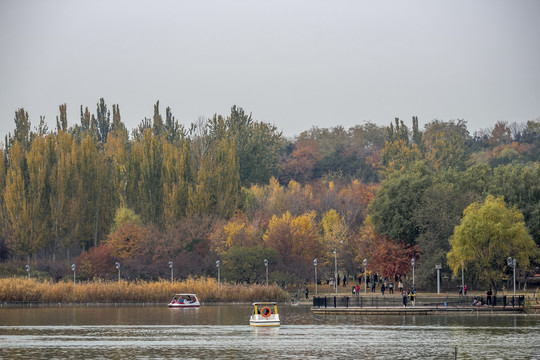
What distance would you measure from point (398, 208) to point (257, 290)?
19226mm

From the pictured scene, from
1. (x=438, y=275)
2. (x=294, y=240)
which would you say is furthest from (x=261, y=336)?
(x=294, y=240)

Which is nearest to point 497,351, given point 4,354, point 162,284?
point 4,354

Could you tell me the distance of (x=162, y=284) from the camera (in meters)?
90.7

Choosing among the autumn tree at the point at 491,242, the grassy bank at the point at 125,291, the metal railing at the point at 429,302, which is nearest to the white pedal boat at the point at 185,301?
the grassy bank at the point at 125,291

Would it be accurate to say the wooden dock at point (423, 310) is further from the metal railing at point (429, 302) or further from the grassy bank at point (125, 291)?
the grassy bank at point (125, 291)

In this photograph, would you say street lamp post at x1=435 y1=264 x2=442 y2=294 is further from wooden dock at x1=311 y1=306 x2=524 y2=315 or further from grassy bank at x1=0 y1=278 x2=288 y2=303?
grassy bank at x1=0 y1=278 x2=288 y2=303

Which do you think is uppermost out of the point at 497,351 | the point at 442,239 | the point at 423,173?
the point at 423,173

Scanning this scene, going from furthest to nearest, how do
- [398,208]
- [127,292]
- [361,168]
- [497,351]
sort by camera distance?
1. [361,168]
2. [398,208]
3. [127,292]
4. [497,351]

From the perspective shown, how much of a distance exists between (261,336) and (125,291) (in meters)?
35.4

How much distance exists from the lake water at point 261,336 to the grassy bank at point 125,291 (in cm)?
1114

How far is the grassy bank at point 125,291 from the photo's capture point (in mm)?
85500

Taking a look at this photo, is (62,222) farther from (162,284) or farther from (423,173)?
(423,173)

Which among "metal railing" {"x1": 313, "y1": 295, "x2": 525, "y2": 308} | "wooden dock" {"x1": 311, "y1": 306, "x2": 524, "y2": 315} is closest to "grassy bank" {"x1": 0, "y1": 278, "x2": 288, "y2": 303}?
"metal railing" {"x1": 313, "y1": 295, "x2": 525, "y2": 308}

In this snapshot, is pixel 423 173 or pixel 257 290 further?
pixel 423 173
